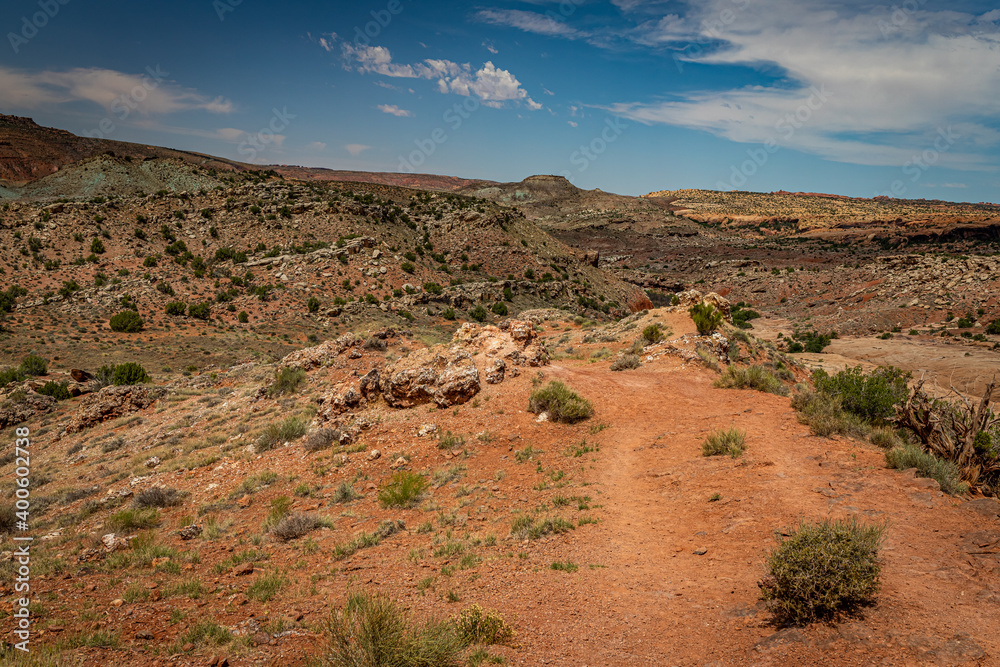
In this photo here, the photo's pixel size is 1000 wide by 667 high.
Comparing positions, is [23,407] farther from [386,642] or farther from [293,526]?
[386,642]

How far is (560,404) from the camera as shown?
10914mm

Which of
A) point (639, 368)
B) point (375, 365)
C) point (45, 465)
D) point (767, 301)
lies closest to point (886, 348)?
point (767, 301)

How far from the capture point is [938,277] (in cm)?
4262

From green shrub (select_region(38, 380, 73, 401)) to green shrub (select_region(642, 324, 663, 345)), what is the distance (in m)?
23.6

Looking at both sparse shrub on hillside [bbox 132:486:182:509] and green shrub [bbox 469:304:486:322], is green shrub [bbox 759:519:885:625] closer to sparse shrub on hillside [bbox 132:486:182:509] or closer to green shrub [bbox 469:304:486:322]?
sparse shrub on hillside [bbox 132:486:182:509]

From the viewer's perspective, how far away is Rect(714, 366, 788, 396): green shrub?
12398 mm

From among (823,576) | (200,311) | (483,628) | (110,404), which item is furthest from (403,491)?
(200,311)

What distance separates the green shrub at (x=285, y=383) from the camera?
47.2ft

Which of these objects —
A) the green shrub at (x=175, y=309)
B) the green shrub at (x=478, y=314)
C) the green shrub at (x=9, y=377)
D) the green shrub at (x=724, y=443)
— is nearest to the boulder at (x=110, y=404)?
the green shrub at (x=9, y=377)

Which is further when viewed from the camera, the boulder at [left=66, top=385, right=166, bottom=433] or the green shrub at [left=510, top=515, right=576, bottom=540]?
the boulder at [left=66, top=385, right=166, bottom=433]

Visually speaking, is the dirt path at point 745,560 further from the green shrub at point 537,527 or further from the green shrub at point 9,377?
the green shrub at point 9,377

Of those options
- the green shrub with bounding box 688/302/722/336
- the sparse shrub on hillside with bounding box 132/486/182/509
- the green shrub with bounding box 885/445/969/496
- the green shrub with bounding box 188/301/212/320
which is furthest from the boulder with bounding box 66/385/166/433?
the green shrub with bounding box 885/445/969/496

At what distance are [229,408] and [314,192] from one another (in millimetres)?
39132

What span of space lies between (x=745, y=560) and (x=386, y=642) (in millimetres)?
4178
